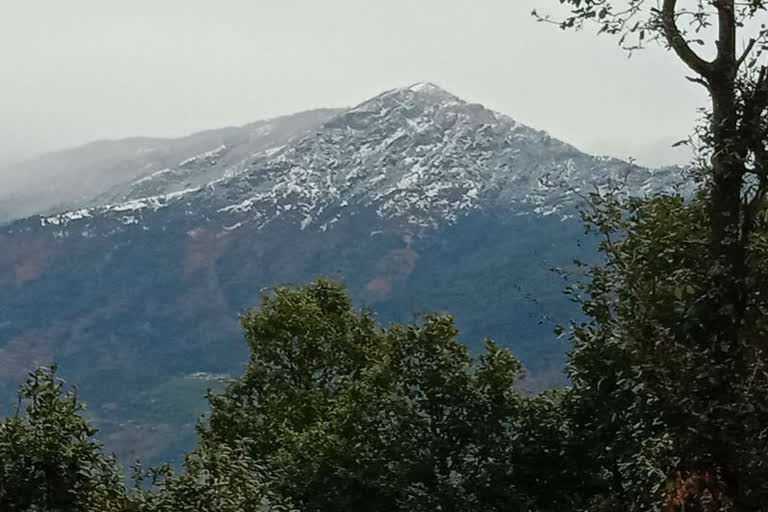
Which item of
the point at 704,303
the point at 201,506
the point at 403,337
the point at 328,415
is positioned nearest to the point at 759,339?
the point at 704,303

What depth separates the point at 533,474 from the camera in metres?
34.3

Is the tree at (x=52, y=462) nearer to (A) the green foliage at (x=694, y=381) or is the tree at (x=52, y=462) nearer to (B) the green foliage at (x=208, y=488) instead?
(B) the green foliage at (x=208, y=488)

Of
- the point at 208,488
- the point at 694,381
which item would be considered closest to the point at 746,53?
the point at 694,381

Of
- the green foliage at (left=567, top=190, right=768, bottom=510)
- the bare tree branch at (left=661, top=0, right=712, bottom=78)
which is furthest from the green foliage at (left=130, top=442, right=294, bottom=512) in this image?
the bare tree branch at (left=661, top=0, right=712, bottom=78)

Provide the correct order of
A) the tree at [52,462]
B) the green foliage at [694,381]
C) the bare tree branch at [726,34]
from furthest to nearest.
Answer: the tree at [52,462] < the bare tree branch at [726,34] < the green foliage at [694,381]

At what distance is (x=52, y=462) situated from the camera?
18.9 metres

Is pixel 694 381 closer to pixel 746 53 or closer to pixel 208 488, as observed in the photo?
pixel 746 53

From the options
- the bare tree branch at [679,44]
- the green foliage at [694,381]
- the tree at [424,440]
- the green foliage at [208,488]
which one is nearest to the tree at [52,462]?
the green foliage at [208,488]

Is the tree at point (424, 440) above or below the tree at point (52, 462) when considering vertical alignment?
above

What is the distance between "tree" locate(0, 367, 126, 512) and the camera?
1862 cm

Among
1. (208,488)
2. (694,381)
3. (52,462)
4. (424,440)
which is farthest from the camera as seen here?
(424,440)

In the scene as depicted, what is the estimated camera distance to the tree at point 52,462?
18.6 metres

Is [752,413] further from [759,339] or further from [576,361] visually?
[576,361]

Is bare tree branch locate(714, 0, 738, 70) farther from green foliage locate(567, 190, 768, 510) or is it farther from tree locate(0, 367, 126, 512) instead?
tree locate(0, 367, 126, 512)
